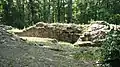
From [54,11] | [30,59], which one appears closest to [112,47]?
[30,59]

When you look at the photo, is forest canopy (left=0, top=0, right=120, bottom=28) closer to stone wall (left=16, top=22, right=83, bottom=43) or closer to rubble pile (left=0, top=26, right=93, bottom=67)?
stone wall (left=16, top=22, right=83, bottom=43)

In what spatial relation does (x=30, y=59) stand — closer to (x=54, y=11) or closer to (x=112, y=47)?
(x=112, y=47)

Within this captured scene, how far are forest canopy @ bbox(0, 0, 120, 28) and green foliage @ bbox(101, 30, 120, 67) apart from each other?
48.5 ft

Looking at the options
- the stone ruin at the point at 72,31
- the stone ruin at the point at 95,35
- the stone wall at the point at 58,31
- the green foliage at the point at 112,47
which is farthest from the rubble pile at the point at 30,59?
the stone wall at the point at 58,31

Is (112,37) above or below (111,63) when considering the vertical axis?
above

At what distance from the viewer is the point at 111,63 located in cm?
845

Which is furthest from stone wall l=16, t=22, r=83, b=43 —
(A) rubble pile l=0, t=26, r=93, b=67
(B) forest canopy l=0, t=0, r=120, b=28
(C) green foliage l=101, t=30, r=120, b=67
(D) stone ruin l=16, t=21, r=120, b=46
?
(C) green foliage l=101, t=30, r=120, b=67

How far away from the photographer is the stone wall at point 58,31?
1828cm

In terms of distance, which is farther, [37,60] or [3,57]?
[37,60]

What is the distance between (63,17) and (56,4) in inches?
107

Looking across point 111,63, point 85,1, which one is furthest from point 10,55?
point 85,1

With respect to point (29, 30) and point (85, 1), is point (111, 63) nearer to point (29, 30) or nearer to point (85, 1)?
point (29, 30)

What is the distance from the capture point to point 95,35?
1623cm

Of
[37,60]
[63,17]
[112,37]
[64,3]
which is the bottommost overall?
[63,17]
